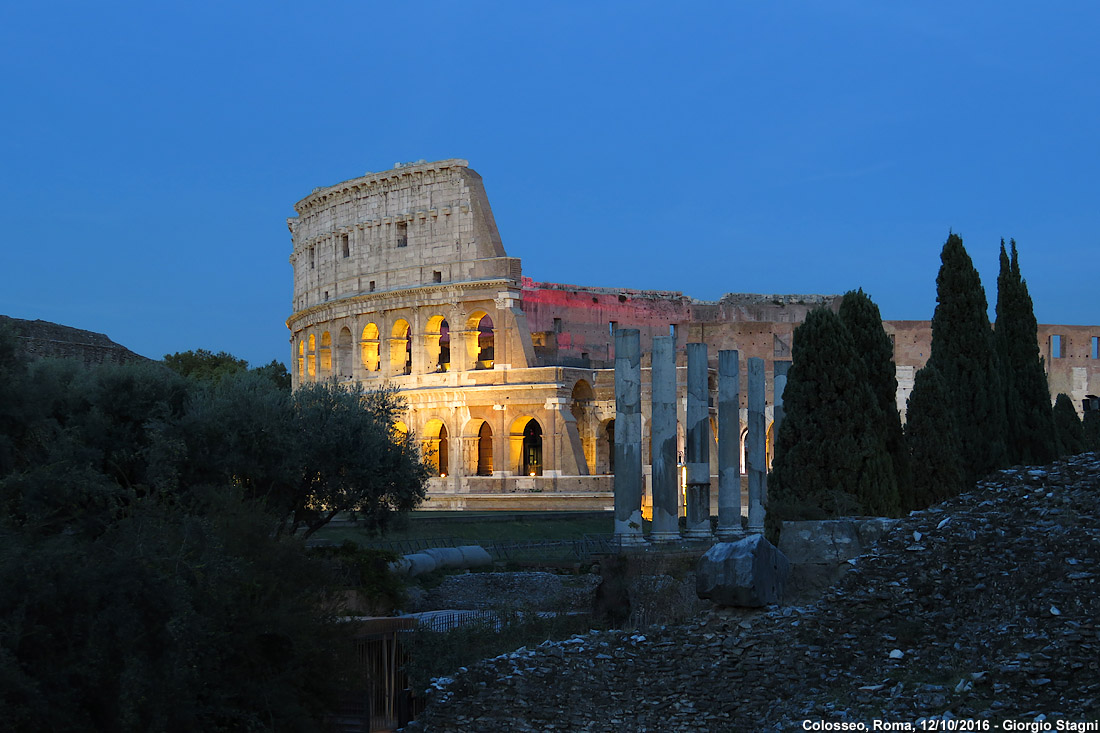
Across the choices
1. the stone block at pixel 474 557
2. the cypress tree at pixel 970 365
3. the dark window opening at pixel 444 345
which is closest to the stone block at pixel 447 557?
the stone block at pixel 474 557

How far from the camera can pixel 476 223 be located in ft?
149

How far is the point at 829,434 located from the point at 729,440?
5.17 metres

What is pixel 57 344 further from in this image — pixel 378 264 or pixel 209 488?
pixel 378 264

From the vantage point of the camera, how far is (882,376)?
2125 cm

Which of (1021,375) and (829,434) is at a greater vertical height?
(1021,375)

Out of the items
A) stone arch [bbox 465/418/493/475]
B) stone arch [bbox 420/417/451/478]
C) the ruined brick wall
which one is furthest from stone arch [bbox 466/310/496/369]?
the ruined brick wall

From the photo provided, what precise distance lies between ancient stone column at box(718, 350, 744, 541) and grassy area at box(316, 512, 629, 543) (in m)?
4.61

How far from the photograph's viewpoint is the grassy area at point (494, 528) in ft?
85.1

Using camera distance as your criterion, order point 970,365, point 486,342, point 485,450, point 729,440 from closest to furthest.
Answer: point 970,365, point 729,440, point 485,450, point 486,342

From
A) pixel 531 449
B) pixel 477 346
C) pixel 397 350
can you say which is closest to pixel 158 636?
pixel 477 346

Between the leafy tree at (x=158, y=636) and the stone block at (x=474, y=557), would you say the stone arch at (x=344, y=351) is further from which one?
the leafy tree at (x=158, y=636)

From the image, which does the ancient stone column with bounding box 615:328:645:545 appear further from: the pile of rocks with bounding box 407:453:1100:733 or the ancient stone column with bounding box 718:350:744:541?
Answer: the pile of rocks with bounding box 407:453:1100:733

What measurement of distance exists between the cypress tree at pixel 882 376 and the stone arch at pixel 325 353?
1280 inches

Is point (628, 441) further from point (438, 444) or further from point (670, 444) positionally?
point (438, 444)
